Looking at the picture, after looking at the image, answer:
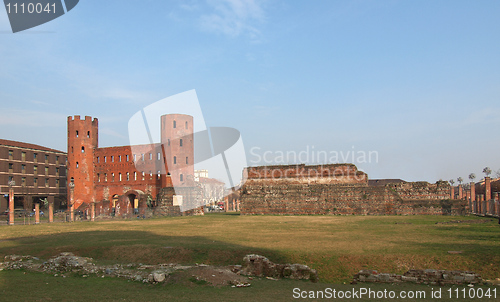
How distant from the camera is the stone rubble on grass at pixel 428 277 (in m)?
9.36

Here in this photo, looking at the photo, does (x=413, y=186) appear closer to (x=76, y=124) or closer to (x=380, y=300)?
(x=380, y=300)

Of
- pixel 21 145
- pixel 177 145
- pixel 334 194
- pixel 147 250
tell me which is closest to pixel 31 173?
pixel 21 145

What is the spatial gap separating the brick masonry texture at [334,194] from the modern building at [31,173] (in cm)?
3826

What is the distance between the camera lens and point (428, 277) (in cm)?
959

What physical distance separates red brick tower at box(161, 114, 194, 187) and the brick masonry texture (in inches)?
434

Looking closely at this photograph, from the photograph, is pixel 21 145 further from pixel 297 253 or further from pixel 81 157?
pixel 297 253

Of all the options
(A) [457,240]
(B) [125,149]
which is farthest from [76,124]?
(A) [457,240]

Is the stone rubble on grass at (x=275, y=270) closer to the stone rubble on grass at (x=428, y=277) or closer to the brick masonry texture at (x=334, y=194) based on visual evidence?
the stone rubble on grass at (x=428, y=277)

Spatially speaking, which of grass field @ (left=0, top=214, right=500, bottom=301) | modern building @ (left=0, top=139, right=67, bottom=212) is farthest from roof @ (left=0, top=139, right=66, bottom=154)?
grass field @ (left=0, top=214, right=500, bottom=301)

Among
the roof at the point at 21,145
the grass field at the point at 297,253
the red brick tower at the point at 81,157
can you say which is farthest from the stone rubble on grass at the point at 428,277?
the roof at the point at 21,145

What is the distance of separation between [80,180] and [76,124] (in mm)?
8326

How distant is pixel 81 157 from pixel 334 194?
37.9 m

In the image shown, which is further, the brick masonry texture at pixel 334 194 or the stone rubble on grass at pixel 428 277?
the brick masonry texture at pixel 334 194

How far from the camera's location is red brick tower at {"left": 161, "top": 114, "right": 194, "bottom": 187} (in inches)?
2076
